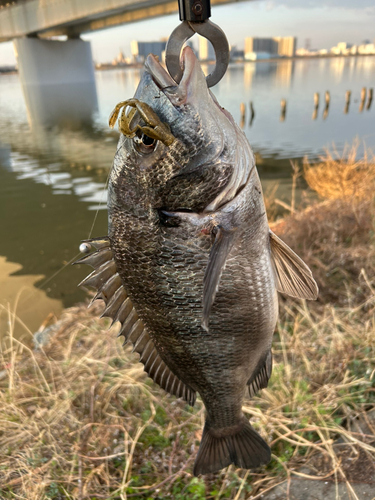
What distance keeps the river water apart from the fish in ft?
1.71

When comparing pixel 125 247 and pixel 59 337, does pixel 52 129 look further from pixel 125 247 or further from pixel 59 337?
pixel 125 247

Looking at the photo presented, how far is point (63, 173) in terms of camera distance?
11.5 meters

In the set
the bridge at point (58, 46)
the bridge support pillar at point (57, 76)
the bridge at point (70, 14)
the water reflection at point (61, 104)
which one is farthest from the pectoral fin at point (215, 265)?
the bridge support pillar at point (57, 76)

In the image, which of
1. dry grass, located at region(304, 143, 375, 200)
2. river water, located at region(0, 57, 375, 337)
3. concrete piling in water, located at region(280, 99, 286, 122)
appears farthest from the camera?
concrete piling in water, located at region(280, 99, 286, 122)

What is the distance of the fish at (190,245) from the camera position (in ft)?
3.67

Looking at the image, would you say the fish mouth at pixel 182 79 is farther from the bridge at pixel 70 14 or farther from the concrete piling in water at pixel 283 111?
the concrete piling in water at pixel 283 111

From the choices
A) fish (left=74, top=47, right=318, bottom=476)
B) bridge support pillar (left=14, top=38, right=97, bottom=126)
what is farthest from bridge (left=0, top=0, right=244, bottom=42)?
fish (left=74, top=47, right=318, bottom=476)

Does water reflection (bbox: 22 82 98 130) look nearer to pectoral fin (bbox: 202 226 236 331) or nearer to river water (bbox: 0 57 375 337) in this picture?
river water (bbox: 0 57 375 337)

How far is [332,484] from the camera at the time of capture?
2.13m

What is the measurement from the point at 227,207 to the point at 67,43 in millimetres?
41541

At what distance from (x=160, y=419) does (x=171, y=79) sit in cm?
280

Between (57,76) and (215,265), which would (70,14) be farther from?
(215,265)

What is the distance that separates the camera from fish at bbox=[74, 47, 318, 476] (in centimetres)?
112

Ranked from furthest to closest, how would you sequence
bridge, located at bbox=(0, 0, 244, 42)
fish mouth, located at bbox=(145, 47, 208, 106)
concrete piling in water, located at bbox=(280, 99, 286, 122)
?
concrete piling in water, located at bbox=(280, 99, 286, 122)
bridge, located at bbox=(0, 0, 244, 42)
fish mouth, located at bbox=(145, 47, 208, 106)
